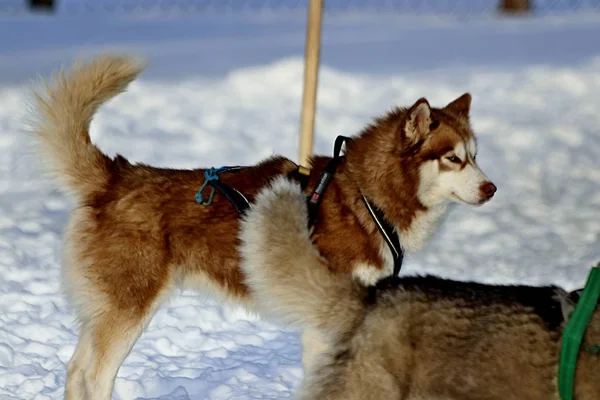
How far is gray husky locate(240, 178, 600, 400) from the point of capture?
8.32 feet

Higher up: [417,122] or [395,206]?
[417,122]

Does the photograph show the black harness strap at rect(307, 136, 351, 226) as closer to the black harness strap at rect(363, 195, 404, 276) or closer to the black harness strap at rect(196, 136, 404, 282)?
the black harness strap at rect(196, 136, 404, 282)

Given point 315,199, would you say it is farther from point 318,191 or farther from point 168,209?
point 168,209

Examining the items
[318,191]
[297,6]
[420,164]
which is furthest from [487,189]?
[297,6]

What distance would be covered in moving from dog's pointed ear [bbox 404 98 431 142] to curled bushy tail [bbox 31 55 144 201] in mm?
1482

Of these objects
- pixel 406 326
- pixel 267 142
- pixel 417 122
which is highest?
pixel 267 142

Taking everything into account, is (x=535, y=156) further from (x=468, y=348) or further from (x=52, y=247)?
(x=468, y=348)

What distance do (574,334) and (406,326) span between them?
0.48 metres

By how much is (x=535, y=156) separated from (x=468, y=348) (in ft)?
25.1

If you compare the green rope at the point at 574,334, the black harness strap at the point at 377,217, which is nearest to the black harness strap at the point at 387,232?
the black harness strap at the point at 377,217

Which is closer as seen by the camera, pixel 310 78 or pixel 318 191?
pixel 318 191

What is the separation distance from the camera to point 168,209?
4203 millimetres

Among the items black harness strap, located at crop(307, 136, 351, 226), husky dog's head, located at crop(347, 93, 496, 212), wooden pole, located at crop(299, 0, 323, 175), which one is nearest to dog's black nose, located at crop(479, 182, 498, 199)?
husky dog's head, located at crop(347, 93, 496, 212)

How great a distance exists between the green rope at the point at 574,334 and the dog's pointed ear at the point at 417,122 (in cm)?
189
